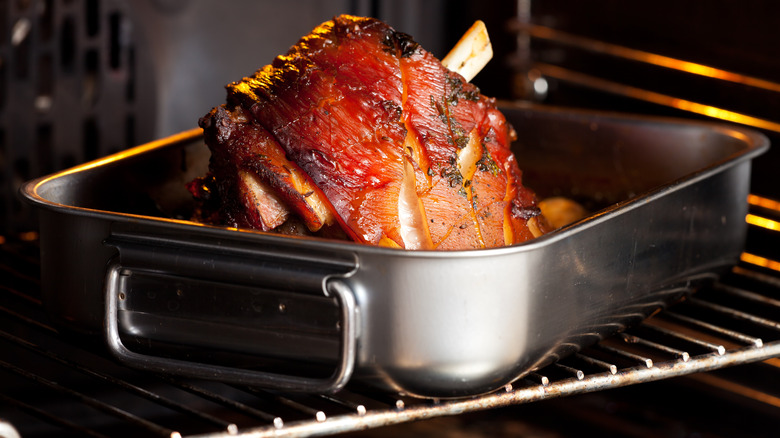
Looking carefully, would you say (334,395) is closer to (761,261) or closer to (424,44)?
(761,261)

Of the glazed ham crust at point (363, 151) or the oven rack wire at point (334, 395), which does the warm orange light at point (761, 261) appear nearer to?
the oven rack wire at point (334, 395)

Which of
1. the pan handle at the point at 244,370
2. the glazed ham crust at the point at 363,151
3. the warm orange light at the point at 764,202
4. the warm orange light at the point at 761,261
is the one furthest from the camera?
the warm orange light at the point at 764,202

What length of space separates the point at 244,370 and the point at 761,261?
1121 mm

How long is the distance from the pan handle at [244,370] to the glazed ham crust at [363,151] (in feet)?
0.55

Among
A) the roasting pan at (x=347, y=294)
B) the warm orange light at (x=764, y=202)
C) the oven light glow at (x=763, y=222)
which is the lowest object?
the roasting pan at (x=347, y=294)

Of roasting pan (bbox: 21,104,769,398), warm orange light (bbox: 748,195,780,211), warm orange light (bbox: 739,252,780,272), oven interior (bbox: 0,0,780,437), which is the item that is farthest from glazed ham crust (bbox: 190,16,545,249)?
warm orange light (bbox: 748,195,780,211)

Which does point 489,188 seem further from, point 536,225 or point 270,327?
point 270,327

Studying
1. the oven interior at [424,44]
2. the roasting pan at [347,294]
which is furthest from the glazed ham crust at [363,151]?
the oven interior at [424,44]

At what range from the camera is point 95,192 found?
1.41 metres

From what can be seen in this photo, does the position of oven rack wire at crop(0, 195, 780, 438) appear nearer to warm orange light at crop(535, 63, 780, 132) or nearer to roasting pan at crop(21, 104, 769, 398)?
roasting pan at crop(21, 104, 769, 398)

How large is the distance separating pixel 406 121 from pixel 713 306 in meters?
0.60

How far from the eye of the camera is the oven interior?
5.82 ft

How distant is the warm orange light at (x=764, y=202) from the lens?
5.99ft

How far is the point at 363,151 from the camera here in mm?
1186
